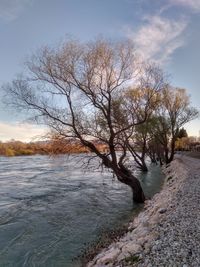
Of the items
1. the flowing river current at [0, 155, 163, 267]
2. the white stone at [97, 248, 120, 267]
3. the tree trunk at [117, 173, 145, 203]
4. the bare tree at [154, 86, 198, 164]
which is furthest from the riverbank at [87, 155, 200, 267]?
the bare tree at [154, 86, 198, 164]

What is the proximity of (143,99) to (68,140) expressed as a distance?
244 inches

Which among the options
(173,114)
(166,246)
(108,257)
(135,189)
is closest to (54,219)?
(135,189)

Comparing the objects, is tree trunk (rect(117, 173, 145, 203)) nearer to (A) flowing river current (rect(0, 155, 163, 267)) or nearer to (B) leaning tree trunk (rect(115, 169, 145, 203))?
(B) leaning tree trunk (rect(115, 169, 145, 203))

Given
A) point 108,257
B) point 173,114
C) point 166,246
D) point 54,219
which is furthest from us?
point 173,114

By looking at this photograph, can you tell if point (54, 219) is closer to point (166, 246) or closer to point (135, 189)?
point (135, 189)

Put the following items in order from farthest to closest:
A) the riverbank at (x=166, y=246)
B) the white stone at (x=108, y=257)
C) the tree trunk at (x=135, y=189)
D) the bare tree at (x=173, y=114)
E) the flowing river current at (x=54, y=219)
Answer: the bare tree at (x=173, y=114) → the tree trunk at (x=135, y=189) → the flowing river current at (x=54, y=219) → the white stone at (x=108, y=257) → the riverbank at (x=166, y=246)

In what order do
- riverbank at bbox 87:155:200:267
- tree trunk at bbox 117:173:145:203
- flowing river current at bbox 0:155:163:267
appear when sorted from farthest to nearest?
tree trunk at bbox 117:173:145:203
flowing river current at bbox 0:155:163:267
riverbank at bbox 87:155:200:267

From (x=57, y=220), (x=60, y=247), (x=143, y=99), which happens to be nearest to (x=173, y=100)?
(x=143, y=99)

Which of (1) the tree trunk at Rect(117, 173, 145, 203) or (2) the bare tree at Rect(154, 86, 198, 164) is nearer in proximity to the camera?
(1) the tree trunk at Rect(117, 173, 145, 203)

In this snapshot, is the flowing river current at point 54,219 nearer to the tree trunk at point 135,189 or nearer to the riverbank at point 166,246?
the tree trunk at point 135,189

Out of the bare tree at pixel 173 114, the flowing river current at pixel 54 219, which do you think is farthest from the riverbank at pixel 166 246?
the bare tree at pixel 173 114

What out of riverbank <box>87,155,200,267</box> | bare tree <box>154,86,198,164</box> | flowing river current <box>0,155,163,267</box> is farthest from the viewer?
bare tree <box>154,86,198,164</box>

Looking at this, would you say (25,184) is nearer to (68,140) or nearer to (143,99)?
(68,140)

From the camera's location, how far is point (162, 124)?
3491cm
